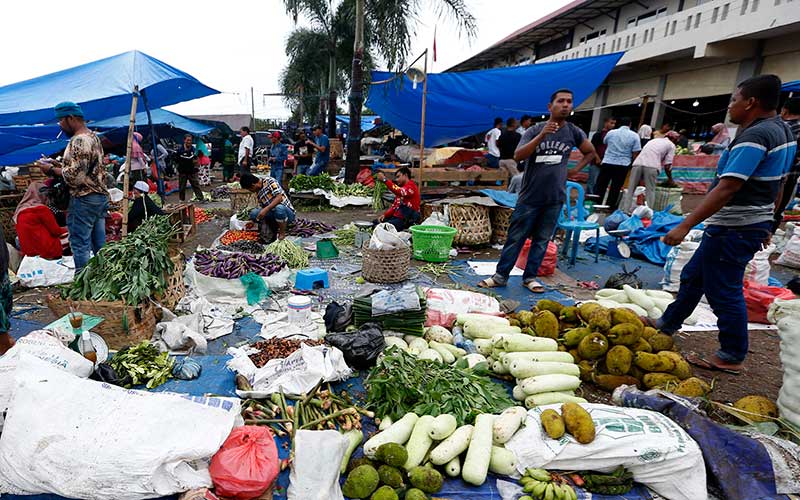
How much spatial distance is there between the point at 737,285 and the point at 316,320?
10.7ft

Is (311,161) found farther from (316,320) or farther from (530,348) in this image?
(530,348)

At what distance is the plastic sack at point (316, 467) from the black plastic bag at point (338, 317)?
1410 mm

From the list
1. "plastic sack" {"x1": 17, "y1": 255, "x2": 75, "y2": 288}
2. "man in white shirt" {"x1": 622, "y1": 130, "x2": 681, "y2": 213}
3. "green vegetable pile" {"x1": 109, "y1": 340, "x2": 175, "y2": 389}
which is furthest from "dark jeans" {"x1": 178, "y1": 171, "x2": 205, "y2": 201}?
"man in white shirt" {"x1": 622, "y1": 130, "x2": 681, "y2": 213}

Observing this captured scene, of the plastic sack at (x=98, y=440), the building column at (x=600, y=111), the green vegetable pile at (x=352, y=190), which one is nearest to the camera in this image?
the plastic sack at (x=98, y=440)

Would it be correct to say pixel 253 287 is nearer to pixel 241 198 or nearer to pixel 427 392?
pixel 427 392

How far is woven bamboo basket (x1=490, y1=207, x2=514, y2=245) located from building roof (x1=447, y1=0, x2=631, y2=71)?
15.2 meters

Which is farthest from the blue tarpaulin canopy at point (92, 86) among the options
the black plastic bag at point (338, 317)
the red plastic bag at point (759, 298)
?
the red plastic bag at point (759, 298)

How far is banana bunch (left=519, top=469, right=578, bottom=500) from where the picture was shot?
1.92 m

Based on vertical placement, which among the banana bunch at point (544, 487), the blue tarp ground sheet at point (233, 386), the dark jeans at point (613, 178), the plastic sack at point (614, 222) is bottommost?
the blue tarp ground sheet at point (233, 386)

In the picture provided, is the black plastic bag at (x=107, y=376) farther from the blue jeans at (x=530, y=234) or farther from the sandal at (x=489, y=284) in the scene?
the blue jeans at (x=530, y=234)

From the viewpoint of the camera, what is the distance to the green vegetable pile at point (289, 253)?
5238 millimetres

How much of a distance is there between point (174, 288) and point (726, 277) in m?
4.52

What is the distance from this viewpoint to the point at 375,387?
2.53 meters

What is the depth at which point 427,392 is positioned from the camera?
8.14 feet
